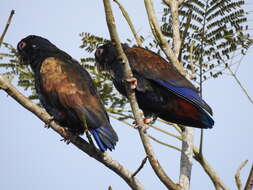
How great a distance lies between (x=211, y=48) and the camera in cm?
488

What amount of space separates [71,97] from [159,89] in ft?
3.18

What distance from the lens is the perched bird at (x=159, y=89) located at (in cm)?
494

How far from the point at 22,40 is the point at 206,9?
85.8 inches

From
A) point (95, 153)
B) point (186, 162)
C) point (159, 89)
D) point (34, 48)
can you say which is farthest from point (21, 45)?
point (186, 162)

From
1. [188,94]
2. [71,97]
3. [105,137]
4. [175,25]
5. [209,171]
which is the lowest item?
[209,171]

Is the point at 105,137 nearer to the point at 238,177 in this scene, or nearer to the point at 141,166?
the point at 141,166

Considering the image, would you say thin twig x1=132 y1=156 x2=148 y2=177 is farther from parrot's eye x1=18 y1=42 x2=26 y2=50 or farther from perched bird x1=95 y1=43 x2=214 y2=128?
parrot's eye x1=18 y1=42 x2=26 y2=50

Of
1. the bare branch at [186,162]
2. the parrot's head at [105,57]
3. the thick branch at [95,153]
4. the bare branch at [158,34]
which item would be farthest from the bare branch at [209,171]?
the parrot's head at [105,57]

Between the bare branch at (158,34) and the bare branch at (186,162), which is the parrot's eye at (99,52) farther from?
the bare branch at (186,162)

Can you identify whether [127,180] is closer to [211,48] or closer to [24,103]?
[24,103]

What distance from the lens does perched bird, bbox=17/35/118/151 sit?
4430 mm

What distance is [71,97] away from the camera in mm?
4723

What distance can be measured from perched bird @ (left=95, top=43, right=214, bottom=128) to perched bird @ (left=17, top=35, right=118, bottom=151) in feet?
1.00

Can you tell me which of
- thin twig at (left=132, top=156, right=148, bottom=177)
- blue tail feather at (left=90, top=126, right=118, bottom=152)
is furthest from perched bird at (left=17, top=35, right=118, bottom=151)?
thin twig at (left=132, top=156, right=148, bottom=177)
